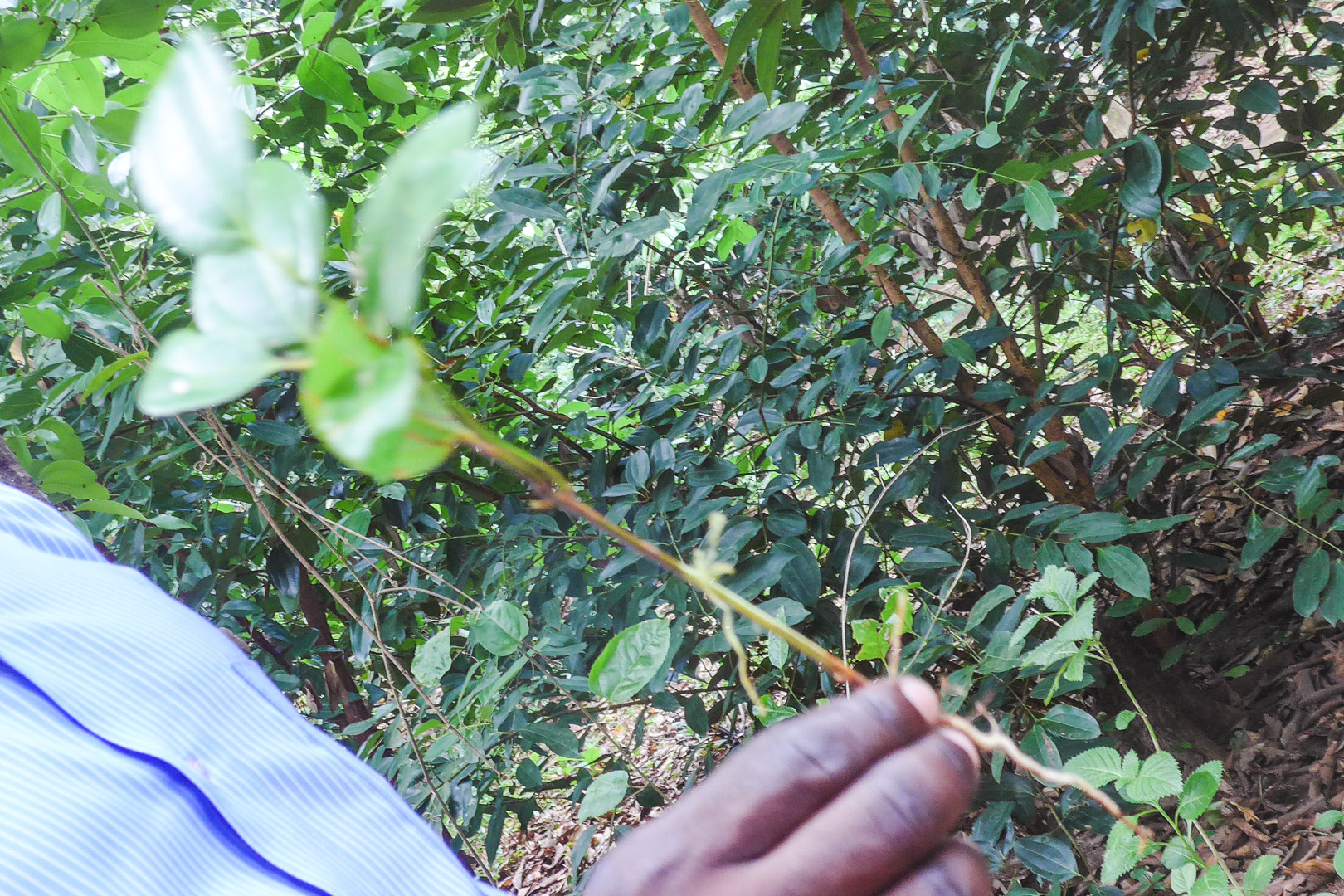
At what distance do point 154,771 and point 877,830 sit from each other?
62 cm

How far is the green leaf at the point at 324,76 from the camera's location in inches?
53.7

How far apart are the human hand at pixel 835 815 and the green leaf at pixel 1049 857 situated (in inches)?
35.5

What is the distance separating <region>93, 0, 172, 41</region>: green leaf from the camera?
1.00 m

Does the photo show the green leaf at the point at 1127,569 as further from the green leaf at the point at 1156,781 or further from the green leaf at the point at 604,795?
the green leaf at the point at 604,795

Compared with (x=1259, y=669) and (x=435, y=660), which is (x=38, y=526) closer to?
(x=435, y=660)

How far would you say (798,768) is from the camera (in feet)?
1.25

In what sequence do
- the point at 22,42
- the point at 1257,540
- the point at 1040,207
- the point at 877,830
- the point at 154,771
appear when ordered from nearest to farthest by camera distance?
1. the point at 877,830
2. the point at 154,771
3. the point at 22,42
4. the point at 1040,207
5. the point at 1257,540

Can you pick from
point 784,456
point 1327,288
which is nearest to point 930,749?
point 784,456

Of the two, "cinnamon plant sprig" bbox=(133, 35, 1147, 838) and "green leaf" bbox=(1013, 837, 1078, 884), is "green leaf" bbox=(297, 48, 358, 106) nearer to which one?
"cinnamon plant sprig" bbox=(133, 35, 1147, 838)

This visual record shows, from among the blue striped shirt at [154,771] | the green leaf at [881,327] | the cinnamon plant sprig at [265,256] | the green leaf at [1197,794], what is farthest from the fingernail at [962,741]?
the green leaf at [881,327]

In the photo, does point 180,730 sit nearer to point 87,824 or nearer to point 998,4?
point 87,824

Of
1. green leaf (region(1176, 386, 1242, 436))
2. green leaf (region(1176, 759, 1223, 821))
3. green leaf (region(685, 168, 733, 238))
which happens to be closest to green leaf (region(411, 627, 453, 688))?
green leaf (region(685, 168, 733, 238))

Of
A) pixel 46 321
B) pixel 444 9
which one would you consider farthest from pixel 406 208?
pixel 46 321

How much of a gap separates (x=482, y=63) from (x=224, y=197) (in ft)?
5.47
